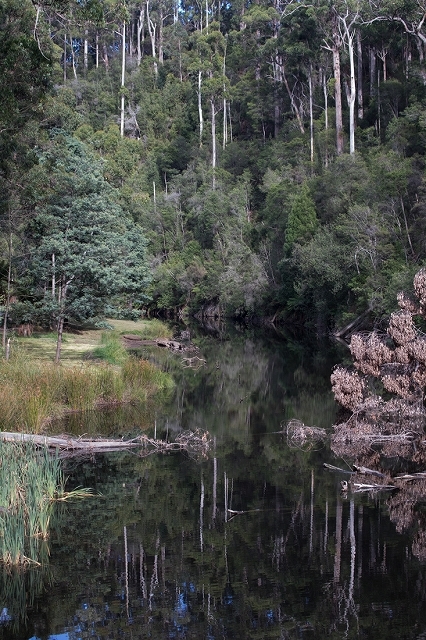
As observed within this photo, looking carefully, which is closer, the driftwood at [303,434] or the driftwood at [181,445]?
the driftwood at [181,445]

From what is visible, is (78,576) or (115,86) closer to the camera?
(78,576)

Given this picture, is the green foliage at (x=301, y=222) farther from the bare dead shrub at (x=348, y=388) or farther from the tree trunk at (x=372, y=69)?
the bare dead shrub at (x=348, y=388)

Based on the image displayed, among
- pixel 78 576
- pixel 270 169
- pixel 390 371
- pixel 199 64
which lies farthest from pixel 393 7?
pixel 78 576

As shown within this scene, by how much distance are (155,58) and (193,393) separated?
83.1 meters

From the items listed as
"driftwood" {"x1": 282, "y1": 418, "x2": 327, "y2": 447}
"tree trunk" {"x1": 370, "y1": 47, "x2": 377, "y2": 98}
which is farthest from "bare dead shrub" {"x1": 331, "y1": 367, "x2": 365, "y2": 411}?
"tree trunk" {"x1": 370, "y1": 47, "x2": 377, "y2": 98}

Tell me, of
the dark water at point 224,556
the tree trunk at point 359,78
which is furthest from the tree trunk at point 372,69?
the dark water at point 224,556

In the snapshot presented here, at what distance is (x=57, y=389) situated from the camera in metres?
17.4

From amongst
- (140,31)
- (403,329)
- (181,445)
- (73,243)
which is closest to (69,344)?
(73,243)

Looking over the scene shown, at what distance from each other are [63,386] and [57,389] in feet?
1.07

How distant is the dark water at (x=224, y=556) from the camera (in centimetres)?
764

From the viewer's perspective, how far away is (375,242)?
40.1m

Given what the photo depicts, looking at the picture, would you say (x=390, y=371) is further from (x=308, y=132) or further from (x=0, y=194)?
(x=308, y=132)

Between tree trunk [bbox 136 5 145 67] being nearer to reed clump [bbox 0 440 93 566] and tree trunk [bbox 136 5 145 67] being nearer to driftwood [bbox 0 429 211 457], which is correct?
driftwood [bbox 0 429 211 457]

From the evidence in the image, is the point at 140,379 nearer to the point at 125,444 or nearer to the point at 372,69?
the point at 125,444
